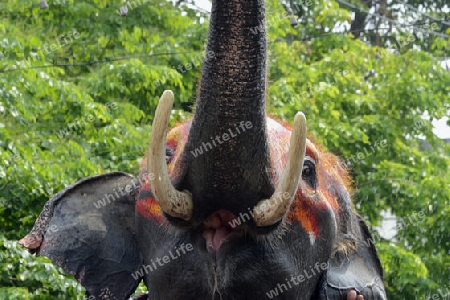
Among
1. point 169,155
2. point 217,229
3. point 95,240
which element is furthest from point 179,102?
point 217,229

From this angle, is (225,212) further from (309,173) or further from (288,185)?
(309,173)

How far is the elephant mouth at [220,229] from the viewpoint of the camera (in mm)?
4402

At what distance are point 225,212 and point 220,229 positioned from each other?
0.41 ft

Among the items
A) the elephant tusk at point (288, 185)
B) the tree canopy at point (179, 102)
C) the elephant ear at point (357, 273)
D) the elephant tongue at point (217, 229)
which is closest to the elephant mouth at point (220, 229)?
the elephant tongue at point (217, 229)

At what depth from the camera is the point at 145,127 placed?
35.7 ft

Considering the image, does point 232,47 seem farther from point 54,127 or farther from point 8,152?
point 54,127

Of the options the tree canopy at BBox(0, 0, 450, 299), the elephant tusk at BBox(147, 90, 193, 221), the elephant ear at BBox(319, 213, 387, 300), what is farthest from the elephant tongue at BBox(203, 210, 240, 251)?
the tree canopy at BBox(0, 0, 450, 299)

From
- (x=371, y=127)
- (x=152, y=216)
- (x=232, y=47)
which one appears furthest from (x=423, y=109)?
(x=232, y=47)

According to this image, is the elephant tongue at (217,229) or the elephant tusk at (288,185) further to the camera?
the elephant tongue at (217,229)

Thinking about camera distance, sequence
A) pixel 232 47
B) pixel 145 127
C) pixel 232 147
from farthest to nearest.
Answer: pixel 145 127, pixel 232 147, pixel 232 47

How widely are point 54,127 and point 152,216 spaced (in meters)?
5.41

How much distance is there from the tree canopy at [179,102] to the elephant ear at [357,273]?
342cm

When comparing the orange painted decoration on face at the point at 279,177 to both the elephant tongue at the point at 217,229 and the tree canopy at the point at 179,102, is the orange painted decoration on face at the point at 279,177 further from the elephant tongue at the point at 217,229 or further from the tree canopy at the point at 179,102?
the tree canopy at the point at 179,102

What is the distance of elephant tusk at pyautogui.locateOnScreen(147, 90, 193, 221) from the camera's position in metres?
3.87
